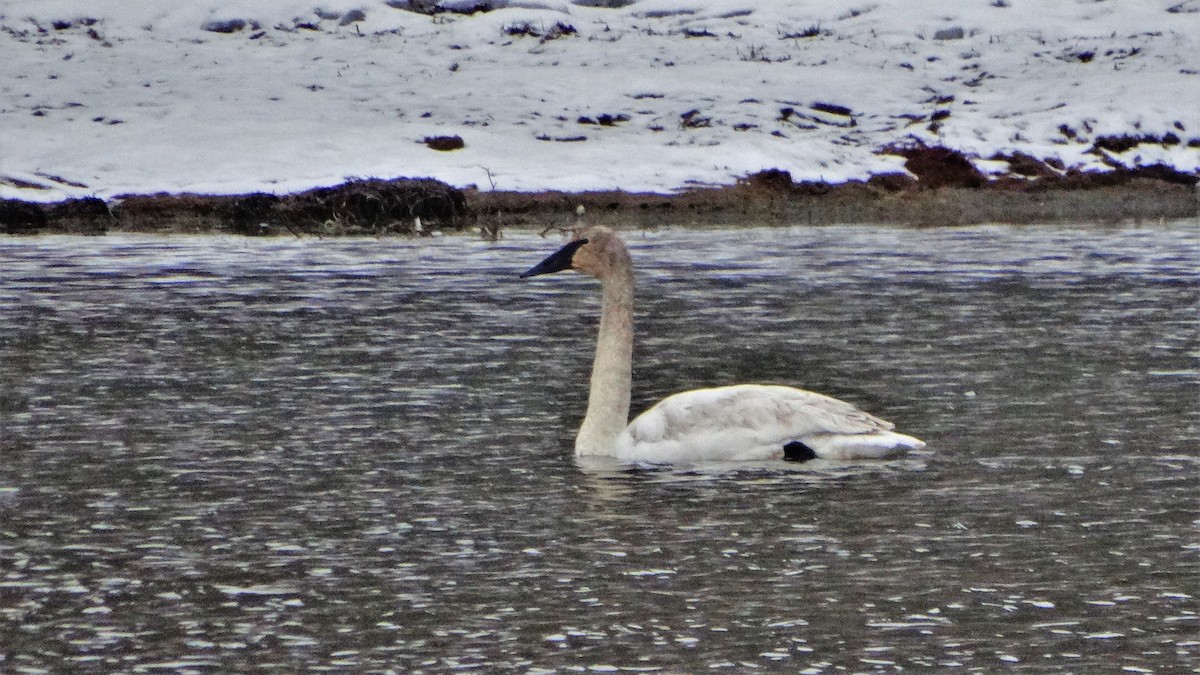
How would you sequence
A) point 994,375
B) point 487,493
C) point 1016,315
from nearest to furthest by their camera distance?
point 487,493, point 994,375, point 1016,315

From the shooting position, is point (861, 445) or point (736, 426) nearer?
point (861, 445)

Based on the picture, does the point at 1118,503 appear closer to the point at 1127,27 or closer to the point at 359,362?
the point at 359,362

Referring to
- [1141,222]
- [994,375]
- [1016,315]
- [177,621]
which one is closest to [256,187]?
[1141,222]

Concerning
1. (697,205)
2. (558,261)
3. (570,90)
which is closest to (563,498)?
(558,261)

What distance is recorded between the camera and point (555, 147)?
47.2 m

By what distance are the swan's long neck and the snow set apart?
1134 inches

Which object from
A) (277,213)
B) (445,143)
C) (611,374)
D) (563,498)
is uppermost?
(445,143)

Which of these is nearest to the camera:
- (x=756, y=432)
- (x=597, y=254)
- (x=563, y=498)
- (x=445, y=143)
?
(x=563, y=498)

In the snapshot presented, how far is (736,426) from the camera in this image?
11.4 meters

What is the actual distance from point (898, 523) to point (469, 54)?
49.3 meters

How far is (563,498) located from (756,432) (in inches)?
58.5

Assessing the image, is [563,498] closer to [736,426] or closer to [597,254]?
[736,426]

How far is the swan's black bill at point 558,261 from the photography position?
40.4 ft

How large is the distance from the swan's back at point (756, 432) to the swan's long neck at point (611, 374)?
0.22 metres
